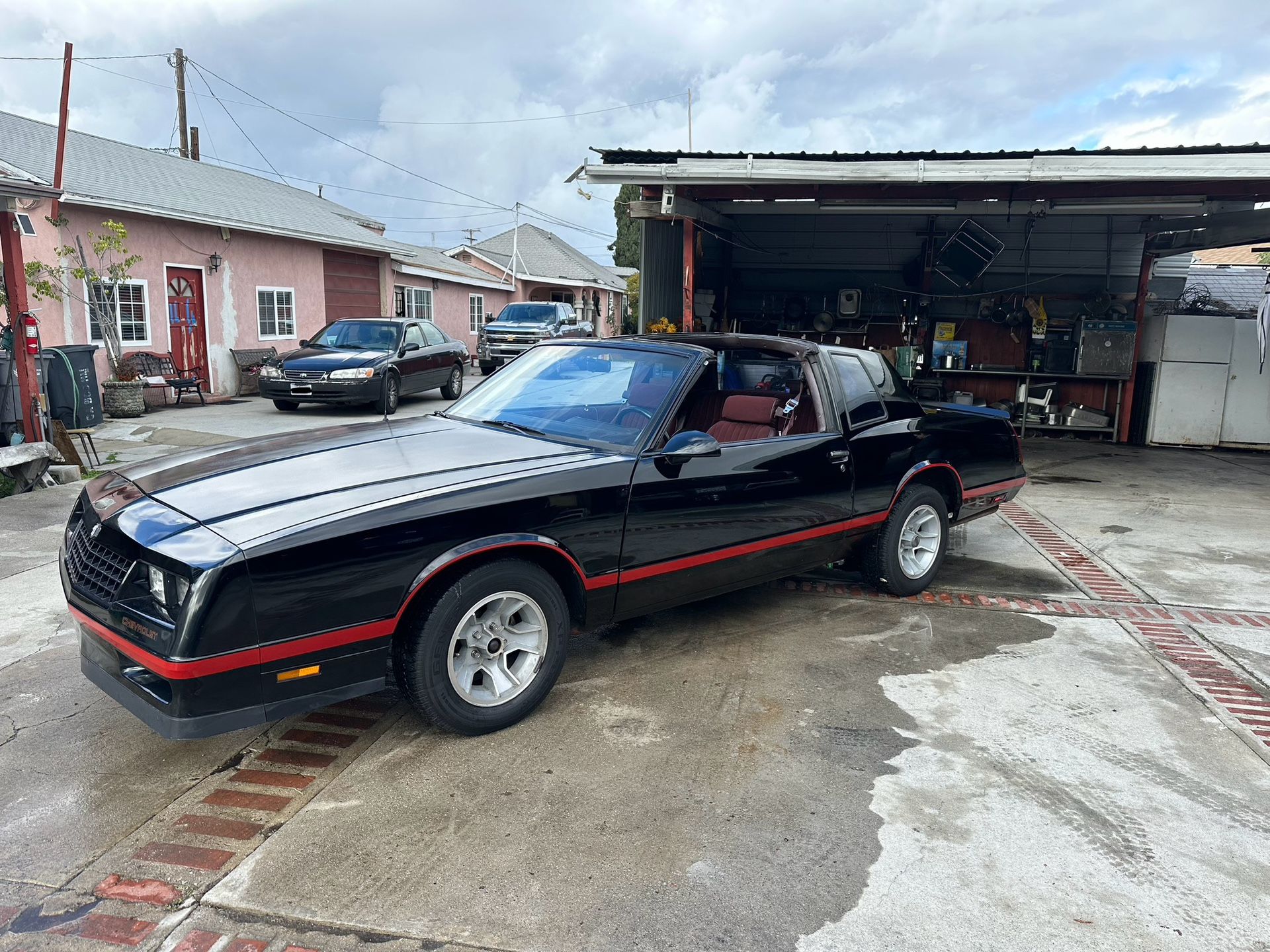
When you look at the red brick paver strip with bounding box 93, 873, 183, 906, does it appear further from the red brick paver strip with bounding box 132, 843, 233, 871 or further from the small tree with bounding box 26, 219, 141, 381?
the small tree with bounding box 26, 219, 141, 381

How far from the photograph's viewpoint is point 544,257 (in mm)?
40812

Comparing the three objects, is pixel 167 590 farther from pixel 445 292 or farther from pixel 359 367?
pixel 445 292

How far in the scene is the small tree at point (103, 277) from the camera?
1298 centimetres

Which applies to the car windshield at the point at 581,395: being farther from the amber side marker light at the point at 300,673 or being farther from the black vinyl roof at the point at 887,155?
the black vinyl roof at the point at 887,155

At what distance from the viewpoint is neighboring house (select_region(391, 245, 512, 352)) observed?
2409 centimetres

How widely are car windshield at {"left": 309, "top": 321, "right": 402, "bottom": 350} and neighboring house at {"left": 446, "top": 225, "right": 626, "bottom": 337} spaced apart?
18.6 m

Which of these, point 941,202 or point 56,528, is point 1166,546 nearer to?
point 941,202

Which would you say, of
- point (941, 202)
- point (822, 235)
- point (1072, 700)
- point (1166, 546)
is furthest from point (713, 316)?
point (1072, 700)

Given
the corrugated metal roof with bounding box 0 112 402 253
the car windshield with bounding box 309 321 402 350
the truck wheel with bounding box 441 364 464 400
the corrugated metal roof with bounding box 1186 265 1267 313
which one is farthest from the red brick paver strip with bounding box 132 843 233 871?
the corrugated metal roof with bounding box 1186 265 1267 313

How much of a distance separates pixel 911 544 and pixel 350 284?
18.6 meters

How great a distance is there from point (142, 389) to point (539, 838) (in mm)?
13184

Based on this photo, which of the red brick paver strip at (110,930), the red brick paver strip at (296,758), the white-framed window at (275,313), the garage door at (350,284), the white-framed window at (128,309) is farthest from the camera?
the garage door at (350,284)

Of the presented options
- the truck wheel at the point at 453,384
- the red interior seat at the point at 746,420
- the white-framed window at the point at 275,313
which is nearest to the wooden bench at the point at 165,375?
the white-framed window at the point at 275,313

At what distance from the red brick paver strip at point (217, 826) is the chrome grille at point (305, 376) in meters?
10.9
